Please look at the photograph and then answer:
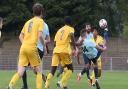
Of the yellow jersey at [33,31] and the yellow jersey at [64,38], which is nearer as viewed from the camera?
the yellow jersey at [33,31]

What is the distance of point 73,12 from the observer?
47438mm

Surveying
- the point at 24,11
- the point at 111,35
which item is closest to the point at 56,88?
the point at 24,11

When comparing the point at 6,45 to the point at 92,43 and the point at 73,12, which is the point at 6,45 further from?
the point at 92,43

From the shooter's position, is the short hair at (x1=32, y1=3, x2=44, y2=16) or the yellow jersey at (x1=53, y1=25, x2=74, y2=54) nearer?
the short hair at (x1=32, y1=3, x2=44, y2=16)

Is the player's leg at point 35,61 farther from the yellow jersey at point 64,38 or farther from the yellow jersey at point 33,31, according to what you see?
the yellow jersey at point 64,38

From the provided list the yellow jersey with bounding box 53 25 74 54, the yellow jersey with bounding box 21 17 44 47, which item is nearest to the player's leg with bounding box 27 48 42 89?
the yellow jersey with bounding box 21 17 44 47

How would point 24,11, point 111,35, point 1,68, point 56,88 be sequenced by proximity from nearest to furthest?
1. point 56,88
2. point 1,68
3. point 24,11
4. point 111,35

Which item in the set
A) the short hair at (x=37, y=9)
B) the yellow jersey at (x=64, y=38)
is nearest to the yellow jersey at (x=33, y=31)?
the short hair at (x=37, y=9)

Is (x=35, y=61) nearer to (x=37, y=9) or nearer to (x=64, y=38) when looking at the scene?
(x=37, y=9)

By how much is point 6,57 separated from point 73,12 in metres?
8.81

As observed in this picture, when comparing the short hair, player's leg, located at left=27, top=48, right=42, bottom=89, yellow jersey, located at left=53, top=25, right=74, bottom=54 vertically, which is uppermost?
the short hair

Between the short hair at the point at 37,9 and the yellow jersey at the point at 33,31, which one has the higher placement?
the short hair at the point at 37,9

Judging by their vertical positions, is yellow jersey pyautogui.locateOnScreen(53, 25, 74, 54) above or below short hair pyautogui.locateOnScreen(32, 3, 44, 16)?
below

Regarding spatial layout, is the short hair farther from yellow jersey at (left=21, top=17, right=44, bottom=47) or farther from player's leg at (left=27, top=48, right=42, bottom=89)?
player's leg at (left=27, top=48, right=42, bottom=89)
